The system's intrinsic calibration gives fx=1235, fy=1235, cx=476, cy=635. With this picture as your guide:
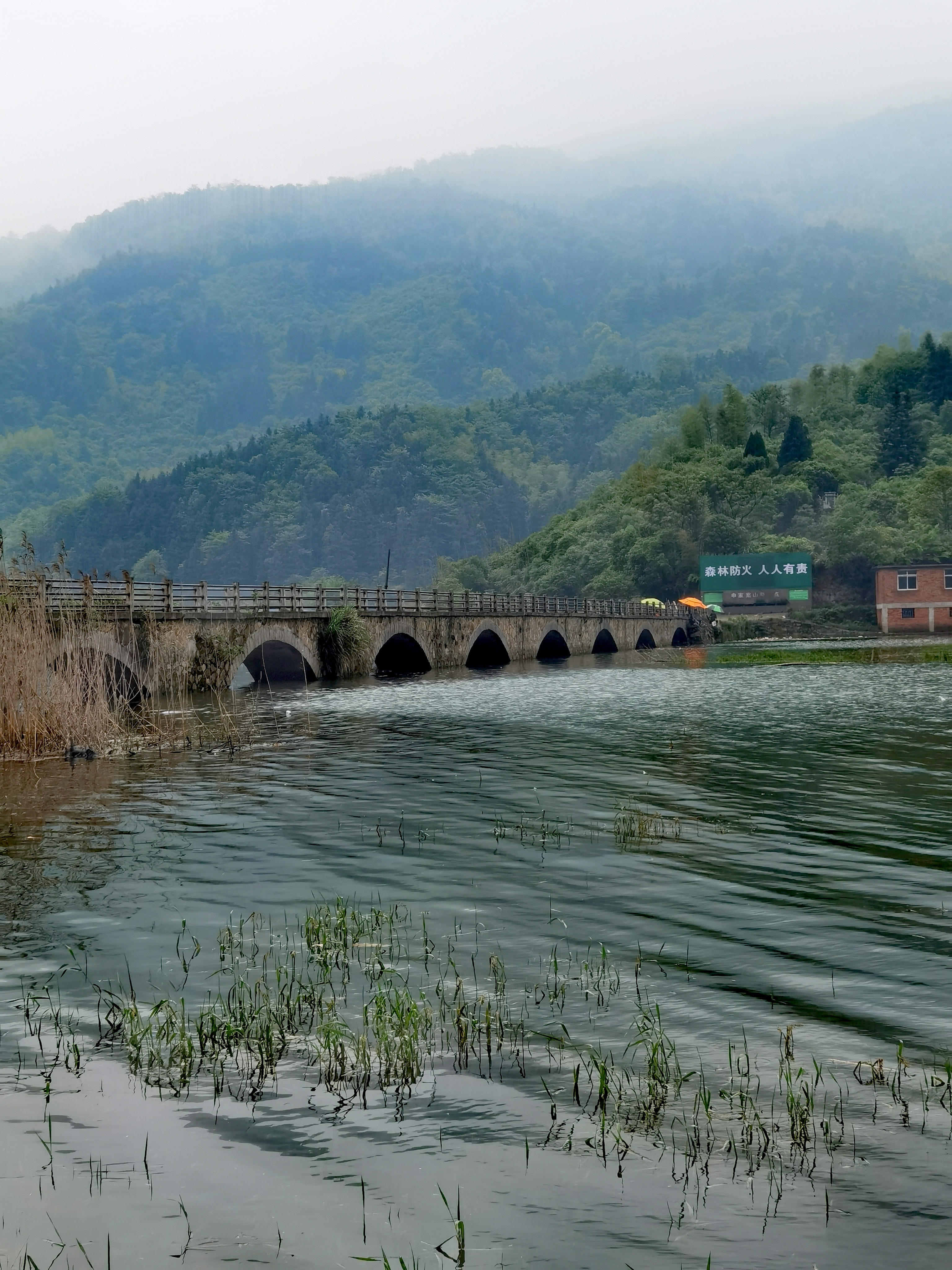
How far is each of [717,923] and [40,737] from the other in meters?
15.7

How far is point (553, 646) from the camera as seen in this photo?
3376 inches

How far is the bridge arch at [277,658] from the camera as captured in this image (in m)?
42.1

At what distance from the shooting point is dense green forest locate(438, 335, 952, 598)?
152m

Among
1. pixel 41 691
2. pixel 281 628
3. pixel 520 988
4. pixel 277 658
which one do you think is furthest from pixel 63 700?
pixel 277 658

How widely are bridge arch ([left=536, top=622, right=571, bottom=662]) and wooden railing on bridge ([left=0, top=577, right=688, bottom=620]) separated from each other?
3.33 m

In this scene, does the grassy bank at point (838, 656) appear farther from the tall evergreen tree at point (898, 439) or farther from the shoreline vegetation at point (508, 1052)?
the tall evergreen tree at point (898, 439)

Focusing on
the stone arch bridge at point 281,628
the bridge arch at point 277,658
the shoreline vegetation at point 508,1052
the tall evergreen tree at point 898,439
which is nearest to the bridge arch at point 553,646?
the stone arch bridge at point 281,628

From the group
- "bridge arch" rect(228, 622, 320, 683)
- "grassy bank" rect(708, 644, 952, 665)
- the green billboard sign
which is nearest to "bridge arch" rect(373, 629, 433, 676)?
"bridge arch" rect(228, 622, 320, 683)

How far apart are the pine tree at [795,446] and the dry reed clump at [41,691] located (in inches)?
6747

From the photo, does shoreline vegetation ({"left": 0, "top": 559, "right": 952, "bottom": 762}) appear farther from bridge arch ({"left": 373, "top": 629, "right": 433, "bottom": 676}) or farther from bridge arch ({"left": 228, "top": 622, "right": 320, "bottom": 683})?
bridge arch ({"left": 373, "top": 629, "right": 433, "bottom": 676})

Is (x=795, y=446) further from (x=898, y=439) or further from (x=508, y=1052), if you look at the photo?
(x=508, y=1052)

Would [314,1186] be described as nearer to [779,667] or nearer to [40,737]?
[40,737]

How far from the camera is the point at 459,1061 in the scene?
814 centimetres

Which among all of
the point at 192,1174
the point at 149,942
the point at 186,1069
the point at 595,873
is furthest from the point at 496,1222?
the point at 595,873
